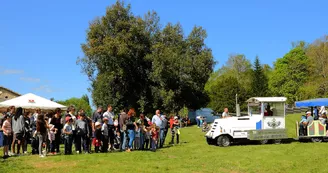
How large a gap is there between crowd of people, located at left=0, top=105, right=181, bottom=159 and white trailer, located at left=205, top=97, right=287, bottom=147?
317 cm

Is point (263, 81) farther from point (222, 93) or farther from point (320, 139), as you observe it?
point (320, 139)

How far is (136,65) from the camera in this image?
4262 centimetres

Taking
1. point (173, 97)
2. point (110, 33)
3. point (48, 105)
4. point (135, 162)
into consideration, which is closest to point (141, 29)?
point (110, 33)

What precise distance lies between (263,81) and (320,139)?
179ft

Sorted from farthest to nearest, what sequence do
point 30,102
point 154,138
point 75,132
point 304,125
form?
point 30,102
point 304,125
point 154,138
point 75,132

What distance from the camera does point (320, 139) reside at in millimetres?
19172

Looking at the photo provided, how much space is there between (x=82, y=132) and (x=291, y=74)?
55.8m

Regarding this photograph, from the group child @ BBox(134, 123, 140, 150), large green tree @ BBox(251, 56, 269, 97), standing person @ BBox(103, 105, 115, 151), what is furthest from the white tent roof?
large green tree @ BBox(251, 56, 269, 97)

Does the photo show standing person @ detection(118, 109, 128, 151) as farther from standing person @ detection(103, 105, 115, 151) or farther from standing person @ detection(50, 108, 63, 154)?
standing person @ detection(50, 108, 63, 154)

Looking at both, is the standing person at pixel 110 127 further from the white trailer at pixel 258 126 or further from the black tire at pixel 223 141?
the black tire at pixel 223 141

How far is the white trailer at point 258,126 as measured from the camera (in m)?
18.3

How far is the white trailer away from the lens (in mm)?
18328

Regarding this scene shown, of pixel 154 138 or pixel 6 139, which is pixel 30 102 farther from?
pixel 154 138

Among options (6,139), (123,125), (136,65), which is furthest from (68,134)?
(136,65)
